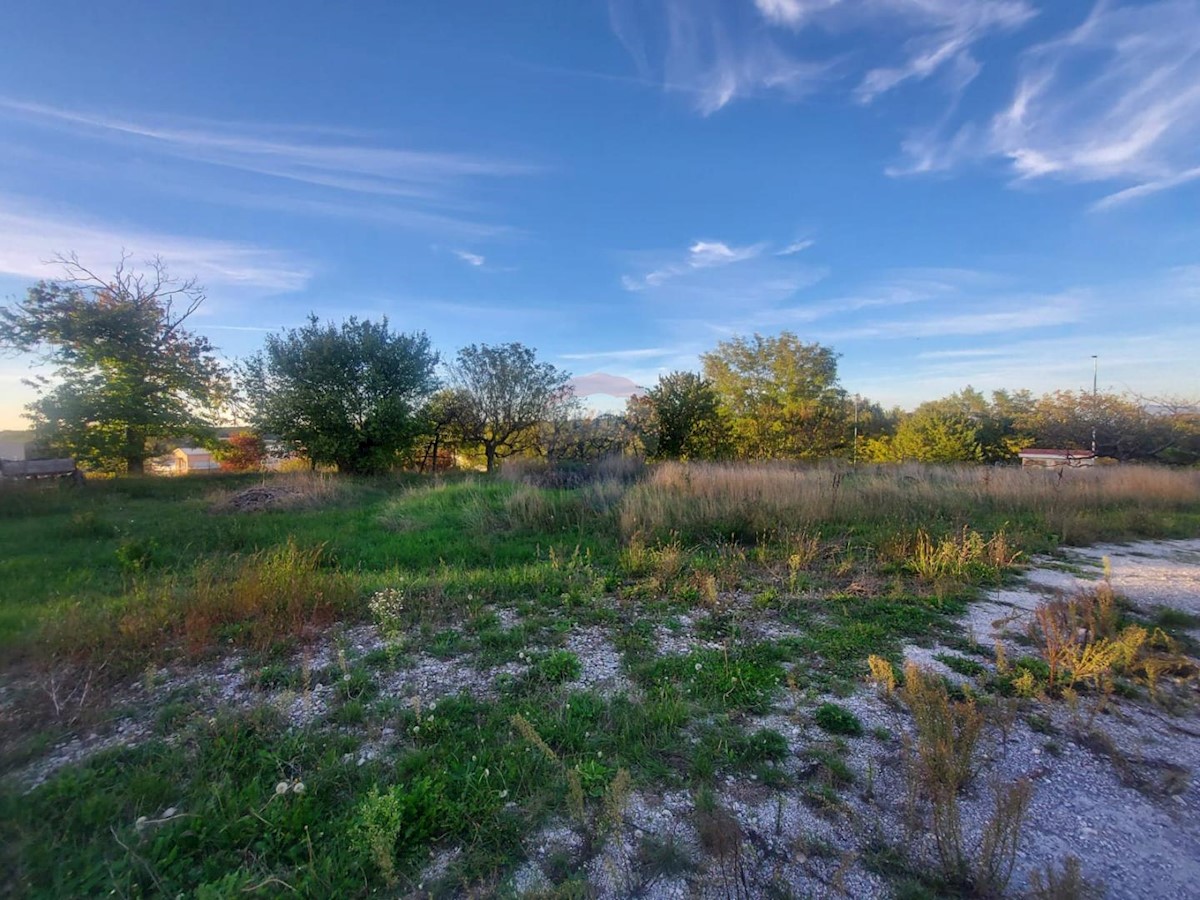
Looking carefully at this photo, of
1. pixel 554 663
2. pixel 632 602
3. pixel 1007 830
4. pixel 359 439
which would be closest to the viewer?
pixel 1007 830

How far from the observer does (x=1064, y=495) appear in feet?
31.6

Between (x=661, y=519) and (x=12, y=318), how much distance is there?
22635mm

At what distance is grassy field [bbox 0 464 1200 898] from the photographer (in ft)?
5.96

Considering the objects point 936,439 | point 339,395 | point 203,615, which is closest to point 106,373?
point 339,395

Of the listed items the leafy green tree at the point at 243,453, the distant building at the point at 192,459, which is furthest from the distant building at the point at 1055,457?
the distant building at the point at 192,459

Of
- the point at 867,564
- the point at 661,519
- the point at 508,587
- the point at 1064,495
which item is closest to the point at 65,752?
the point at 508,587

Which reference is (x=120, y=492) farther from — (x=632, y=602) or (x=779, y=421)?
(x=779, y=421)

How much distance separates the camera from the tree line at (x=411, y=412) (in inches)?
644

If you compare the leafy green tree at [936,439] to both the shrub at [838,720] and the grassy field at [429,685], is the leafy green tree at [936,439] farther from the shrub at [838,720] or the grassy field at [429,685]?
the shrub at [838,720]

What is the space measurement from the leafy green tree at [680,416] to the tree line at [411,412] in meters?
0.06

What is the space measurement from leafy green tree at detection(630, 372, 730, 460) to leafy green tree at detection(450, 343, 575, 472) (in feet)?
12.7

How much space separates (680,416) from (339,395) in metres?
12.9

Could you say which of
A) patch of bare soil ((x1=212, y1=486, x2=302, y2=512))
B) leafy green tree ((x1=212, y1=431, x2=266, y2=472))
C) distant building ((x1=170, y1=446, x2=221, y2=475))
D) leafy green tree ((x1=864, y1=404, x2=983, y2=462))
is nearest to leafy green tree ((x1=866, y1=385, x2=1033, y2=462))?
leafy green tree ((x1=864, y1=404, x2=983, y2=462))

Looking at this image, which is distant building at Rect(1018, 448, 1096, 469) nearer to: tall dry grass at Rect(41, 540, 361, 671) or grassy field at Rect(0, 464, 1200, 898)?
grassy field at Rect(0, 464, 1200, 898)
